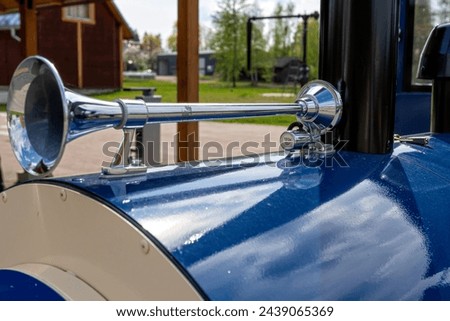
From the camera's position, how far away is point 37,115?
1.00 meters

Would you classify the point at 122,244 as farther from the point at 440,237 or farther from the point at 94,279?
the point at 440,237

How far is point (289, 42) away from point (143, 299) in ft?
122

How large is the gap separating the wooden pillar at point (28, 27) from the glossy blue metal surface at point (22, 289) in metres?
5.79

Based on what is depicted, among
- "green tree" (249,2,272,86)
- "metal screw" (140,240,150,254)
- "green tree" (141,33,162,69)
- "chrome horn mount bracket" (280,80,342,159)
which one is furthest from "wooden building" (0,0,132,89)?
"green tree" (141,33,162,69)

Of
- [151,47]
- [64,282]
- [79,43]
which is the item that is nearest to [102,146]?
[64,282]

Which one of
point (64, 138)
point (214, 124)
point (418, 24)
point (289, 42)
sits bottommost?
point (214, 124)

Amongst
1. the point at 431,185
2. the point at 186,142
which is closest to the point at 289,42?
the point at 186,142

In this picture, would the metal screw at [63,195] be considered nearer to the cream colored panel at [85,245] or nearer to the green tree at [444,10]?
the cream colored panel at [85,245]

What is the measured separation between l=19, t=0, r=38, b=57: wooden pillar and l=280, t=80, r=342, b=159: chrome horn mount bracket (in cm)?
563

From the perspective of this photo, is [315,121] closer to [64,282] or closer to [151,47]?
[64,282]

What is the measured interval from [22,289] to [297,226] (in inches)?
18.5

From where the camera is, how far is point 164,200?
35.6 inches

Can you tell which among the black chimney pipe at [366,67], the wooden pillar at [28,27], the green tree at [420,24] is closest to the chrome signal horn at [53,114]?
the black chimney pipe at [366,67]

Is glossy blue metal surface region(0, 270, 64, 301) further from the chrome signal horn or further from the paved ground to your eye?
the paved ground
